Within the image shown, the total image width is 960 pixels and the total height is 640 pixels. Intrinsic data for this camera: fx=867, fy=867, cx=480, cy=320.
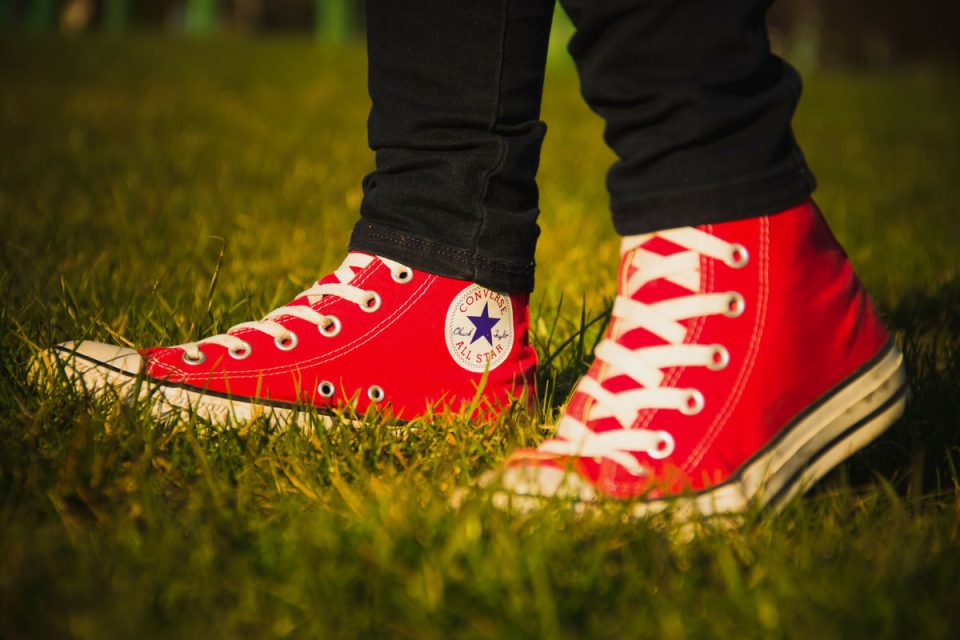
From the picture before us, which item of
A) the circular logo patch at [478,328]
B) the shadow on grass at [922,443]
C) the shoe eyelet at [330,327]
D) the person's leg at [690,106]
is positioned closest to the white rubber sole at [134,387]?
the shoe eyelet at [330,327]

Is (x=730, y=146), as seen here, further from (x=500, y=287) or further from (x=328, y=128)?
(x=328, y=128)

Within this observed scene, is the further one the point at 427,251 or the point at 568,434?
→ the point at 427,251

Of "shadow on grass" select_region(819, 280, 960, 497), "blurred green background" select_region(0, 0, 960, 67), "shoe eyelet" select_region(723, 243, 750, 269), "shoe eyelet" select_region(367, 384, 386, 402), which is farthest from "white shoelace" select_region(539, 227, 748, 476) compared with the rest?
"blurred green background" select_region(0, 0, 960, 67)

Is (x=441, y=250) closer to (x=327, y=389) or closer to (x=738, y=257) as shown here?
(x=327, y=389)

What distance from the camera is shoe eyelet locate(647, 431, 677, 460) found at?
45.2 inches

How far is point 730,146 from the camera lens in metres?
1.13

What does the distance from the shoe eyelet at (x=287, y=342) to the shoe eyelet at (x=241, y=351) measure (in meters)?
0.04

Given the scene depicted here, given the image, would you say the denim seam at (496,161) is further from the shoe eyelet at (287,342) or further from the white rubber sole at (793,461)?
the white rubber sole at (793,461)

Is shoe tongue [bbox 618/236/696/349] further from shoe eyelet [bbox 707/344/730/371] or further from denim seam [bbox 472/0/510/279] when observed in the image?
denim seam [bbox 472/0/510/279]

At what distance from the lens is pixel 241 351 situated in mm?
1461

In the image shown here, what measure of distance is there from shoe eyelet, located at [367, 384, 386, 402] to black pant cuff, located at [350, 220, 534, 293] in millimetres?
215

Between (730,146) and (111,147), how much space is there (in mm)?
4360

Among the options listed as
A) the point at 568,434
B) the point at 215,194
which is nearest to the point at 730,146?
the point at 568,434

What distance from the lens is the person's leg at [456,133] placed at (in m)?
1.38
